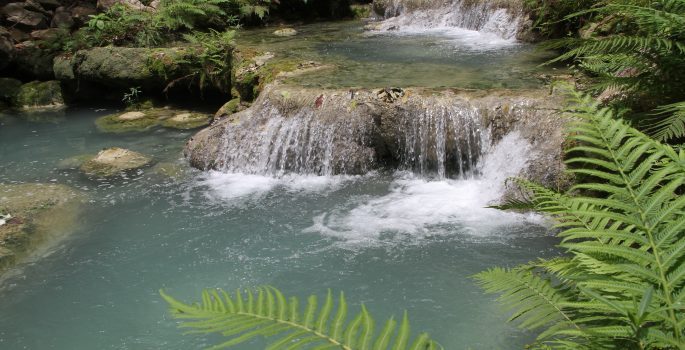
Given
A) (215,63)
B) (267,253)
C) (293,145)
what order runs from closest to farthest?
(267,253) < (293,145) < (215,63)

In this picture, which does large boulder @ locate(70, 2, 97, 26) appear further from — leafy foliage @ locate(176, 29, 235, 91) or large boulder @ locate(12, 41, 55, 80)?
leafy foliage @ locate(176, 29, 235, 91)

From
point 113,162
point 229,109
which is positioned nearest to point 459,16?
point 229,109

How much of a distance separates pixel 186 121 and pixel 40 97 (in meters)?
4.37

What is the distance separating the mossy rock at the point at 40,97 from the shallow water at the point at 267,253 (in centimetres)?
555

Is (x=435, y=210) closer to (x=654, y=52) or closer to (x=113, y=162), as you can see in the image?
(x=654, y=52)

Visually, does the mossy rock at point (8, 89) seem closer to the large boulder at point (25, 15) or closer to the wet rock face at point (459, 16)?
the large boulder at point (25, 15)

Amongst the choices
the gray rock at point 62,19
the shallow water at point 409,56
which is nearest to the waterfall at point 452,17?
the shallow water at point 409,56

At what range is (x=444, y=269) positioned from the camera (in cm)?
477

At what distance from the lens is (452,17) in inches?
480

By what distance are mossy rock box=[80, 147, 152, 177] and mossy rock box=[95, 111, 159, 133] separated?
5.35 feet

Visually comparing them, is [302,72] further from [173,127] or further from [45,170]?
[45,170]

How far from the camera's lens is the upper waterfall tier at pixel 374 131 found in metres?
6.40

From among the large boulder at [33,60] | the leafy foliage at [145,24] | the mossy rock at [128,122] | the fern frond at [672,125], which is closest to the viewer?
the fern frond at [672,125]

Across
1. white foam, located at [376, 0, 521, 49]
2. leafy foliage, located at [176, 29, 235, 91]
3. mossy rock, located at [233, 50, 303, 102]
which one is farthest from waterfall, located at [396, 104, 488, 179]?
leafy foliage, located at [176, 29, 235, 91]
